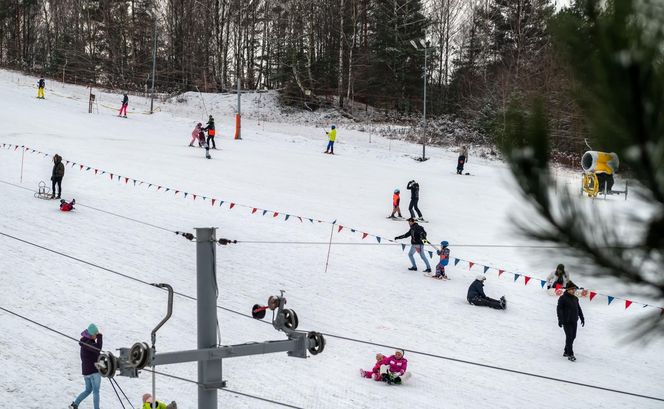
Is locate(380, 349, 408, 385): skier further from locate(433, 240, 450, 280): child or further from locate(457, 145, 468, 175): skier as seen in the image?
locate(457, 145, 468, 175): skier

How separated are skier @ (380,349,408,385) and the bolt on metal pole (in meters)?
3.81

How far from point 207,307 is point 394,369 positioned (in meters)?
4.12

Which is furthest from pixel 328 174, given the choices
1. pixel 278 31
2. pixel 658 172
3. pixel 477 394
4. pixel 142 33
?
pixel 142 33

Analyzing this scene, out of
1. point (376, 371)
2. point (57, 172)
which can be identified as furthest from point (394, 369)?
point (57, 172)

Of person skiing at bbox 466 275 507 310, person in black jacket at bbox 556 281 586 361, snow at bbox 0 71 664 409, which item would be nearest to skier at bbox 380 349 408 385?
snow at bbox 0 71 664 409

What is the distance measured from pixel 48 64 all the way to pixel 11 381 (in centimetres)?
6312

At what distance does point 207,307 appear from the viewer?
8.48 metres

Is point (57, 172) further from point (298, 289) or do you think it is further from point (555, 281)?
point (555, 281)

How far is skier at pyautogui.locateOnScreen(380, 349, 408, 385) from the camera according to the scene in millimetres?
11258

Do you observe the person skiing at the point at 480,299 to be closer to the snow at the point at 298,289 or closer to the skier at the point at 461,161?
the snow at the point at 298,289

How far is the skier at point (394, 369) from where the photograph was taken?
1126 centimetres

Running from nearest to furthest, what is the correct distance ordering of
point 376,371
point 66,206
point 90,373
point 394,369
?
1. point 90,373
2. point 394,369
3. point 376,371
4. point 66,206

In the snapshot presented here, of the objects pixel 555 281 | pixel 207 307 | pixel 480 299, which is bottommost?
pixel 480 299

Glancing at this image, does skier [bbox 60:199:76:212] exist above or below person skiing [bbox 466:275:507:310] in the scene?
above
